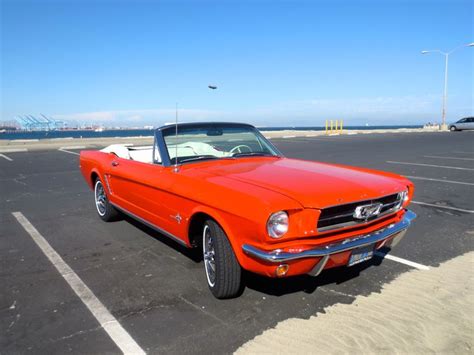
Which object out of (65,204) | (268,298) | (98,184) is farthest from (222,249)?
(65,204)

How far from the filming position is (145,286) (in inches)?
140

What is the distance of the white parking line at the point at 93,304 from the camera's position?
265 centimetres

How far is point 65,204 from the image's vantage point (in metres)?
6.98

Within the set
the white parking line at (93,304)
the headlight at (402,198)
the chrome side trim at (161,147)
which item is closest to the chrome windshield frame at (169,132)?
the chrome side trim at (161,147)

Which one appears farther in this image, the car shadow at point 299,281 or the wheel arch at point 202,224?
the car shadow at point 299,281

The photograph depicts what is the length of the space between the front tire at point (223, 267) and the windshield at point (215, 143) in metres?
1.22

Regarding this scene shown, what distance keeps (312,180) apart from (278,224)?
67 cm

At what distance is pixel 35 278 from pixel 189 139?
210 centimetres

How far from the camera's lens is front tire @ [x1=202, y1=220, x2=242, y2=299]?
3.08 m

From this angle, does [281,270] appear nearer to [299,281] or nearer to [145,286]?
[299,281]

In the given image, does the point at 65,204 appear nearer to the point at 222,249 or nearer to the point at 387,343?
the point at 222,249

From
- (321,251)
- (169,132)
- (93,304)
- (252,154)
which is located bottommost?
(93,304)

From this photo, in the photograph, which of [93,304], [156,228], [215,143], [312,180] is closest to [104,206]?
[156,228]

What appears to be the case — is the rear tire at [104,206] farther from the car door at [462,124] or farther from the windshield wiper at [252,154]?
the car door at [462,124]
